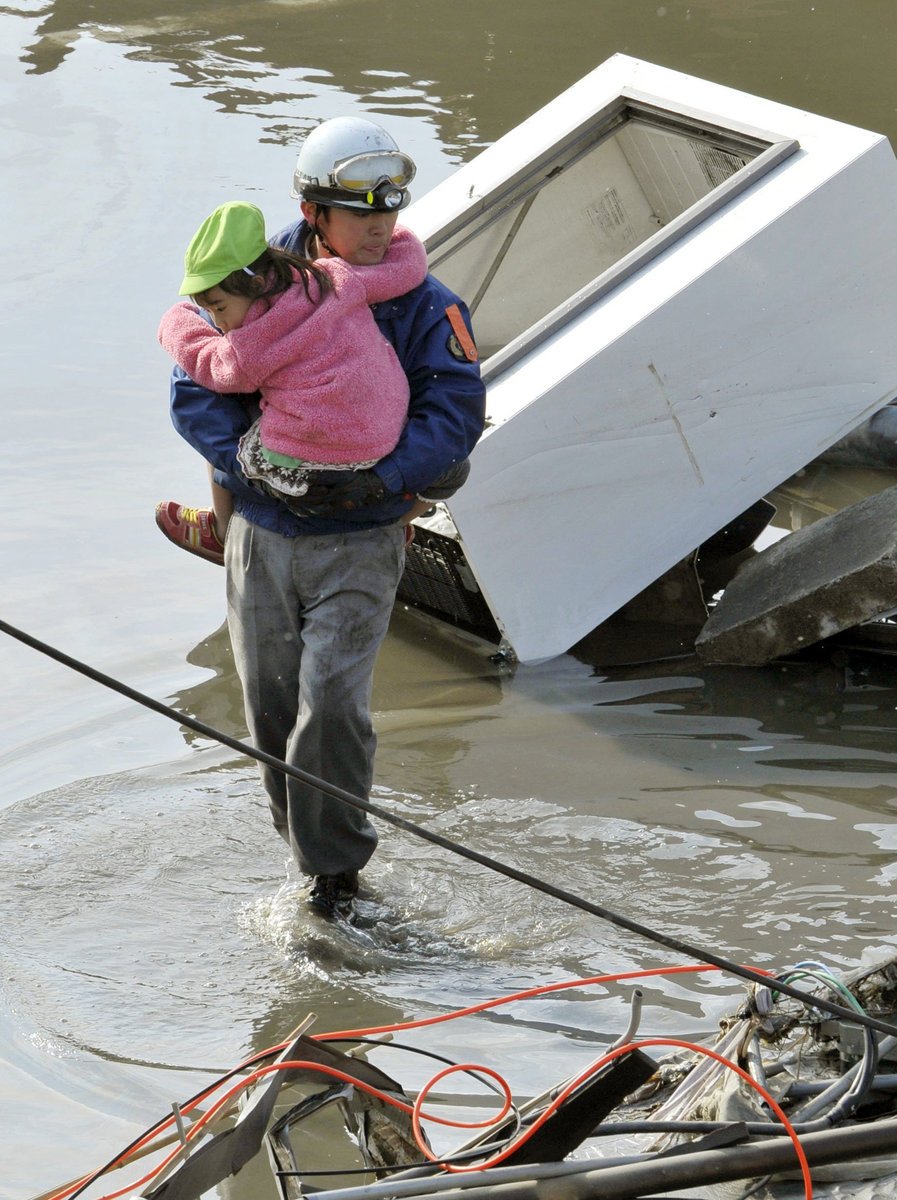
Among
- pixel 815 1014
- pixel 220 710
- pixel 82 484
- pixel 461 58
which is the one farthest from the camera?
pixel 461 58

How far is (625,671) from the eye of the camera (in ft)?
15.6

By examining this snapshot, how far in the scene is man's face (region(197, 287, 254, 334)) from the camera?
2994mm

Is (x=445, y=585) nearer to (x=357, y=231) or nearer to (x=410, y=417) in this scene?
(x=410, y=417)

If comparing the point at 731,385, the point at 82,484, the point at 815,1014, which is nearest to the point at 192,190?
the point at 82,484

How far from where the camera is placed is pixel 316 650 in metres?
3.25

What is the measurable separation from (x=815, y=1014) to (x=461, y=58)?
339 inches

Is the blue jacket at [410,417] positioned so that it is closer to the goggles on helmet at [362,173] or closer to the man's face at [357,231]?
the man's face at [357,231]

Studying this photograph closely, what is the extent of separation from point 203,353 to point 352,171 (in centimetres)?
50

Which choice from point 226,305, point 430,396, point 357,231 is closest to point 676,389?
point 430,396

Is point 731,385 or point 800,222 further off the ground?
point 800,222

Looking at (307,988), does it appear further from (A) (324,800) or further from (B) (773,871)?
(B) (773,871)

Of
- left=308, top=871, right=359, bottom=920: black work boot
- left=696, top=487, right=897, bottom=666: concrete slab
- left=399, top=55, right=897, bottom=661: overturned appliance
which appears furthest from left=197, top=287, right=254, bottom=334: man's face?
left=696, top=487, right=897, bottom=666: concrete slab

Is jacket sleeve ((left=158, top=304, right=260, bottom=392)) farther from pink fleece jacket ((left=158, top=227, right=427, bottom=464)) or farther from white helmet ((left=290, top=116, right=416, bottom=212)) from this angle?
white helmet ((left=290, top=116, right=416, bottom=212))

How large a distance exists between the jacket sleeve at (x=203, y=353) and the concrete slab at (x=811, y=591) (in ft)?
6.80
